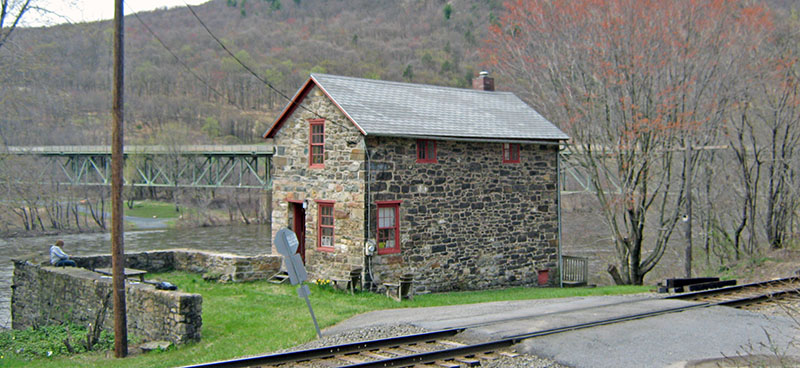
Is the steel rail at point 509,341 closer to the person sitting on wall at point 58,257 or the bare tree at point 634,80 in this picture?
the bare tree at point 634,80

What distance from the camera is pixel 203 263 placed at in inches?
784

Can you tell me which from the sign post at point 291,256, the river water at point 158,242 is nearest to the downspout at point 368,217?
the sign post at point 291,256

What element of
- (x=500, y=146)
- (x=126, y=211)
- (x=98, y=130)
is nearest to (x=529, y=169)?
(x=500, y=146)

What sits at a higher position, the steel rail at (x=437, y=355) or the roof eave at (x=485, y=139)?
the roof eave at (x=485, y=139)

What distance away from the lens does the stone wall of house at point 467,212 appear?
17812 millimetres

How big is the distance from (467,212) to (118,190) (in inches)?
413

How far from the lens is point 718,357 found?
9070 mm

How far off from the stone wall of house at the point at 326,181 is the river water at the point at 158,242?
661 inches

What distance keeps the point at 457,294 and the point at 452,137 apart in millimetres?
4573

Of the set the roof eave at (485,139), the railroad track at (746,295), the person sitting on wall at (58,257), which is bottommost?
the railroad track at (746,295)

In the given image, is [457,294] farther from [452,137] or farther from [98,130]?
[98,130]

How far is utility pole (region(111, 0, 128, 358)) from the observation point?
466 inches

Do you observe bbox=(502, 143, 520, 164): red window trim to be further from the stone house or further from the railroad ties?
the railroad ties

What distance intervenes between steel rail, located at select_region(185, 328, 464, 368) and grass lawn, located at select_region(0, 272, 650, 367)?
145cm
